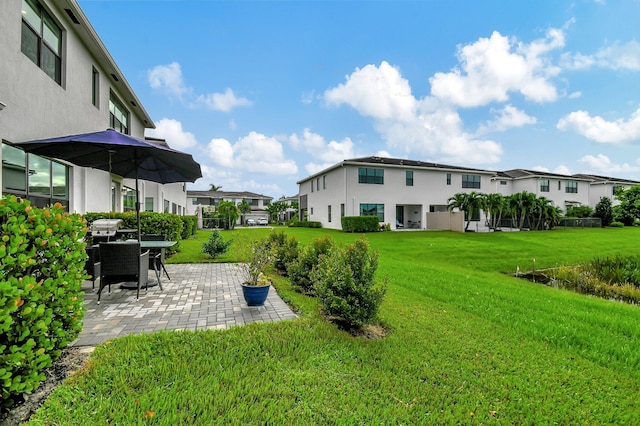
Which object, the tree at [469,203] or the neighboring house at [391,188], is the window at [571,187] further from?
the tree at [469,203]

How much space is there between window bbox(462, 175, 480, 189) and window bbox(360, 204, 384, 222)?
10.9 m

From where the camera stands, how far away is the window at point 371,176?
1107 inches

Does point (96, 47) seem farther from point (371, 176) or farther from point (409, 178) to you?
point (409, 178)

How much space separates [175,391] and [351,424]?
1.59 m

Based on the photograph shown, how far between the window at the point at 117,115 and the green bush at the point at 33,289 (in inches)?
452

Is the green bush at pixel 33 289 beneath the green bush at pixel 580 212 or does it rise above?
beneath

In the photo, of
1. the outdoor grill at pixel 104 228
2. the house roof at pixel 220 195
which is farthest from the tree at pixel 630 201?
the house roof at pixel 220 195

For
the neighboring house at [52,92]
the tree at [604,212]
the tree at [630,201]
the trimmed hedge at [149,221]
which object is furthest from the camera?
the tree at [604,212]

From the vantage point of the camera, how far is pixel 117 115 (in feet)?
42.3

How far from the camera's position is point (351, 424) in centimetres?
240

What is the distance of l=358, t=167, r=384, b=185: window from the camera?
28.1m

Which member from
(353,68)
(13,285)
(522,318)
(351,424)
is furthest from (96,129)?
(353,68)

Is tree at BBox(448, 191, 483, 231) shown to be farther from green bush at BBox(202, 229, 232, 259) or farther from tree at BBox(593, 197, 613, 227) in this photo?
green bush at BBox(202, 229, 232, 259)

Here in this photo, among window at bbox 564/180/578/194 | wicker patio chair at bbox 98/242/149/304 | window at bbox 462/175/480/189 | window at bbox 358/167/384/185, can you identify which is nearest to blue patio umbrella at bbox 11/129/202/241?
wicker patio chair at bbox 98/242/149/304
